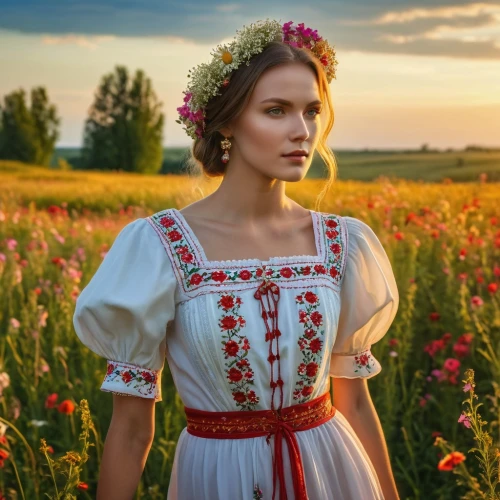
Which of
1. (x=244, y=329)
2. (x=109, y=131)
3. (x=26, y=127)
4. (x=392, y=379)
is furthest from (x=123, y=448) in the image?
(x=109, y=131)

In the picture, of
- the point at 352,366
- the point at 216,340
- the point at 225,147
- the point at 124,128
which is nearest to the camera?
the point at 216,340

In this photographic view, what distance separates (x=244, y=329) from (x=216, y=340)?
78 millimetres

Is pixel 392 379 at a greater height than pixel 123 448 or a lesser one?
lesser

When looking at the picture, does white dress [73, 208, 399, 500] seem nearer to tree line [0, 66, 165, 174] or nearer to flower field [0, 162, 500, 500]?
flower field [0, 162, 500, 500]

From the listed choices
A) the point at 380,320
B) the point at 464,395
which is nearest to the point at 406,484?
the point at 464,395

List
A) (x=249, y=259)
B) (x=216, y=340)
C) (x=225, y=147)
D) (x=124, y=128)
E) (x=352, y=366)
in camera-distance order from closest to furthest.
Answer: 1. (x=216, y=340)
2. (x=249, y=259)
3. (x=225, y=147)
4. (x=352, y=366)
5. (x=124, y=128)

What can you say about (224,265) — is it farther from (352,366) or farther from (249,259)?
(352,366)

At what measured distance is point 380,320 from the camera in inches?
94.3

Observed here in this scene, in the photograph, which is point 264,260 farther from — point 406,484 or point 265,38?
point 406,484

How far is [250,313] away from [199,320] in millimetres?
134

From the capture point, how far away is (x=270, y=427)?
2.13 metres

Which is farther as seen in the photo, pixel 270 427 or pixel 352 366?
pixel 352 366

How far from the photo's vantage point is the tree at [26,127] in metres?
31.3

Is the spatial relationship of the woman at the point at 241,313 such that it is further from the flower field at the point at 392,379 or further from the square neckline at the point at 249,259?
the flower field at the point at 392,379
